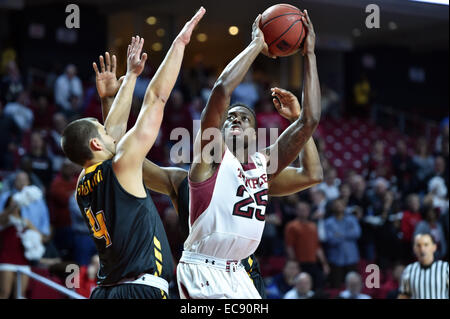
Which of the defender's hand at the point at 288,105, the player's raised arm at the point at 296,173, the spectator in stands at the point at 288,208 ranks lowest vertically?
the spectator in stands at the point at 288,208

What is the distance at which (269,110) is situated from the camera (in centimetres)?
1306

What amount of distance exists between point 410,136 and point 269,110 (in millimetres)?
6839

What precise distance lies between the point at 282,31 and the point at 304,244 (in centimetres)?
570

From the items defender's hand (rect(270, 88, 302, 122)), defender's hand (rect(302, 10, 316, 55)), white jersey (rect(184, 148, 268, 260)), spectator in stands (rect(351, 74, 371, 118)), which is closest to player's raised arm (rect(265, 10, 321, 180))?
defender's hand (rect(302, 10, 316, 55))

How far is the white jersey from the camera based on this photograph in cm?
379

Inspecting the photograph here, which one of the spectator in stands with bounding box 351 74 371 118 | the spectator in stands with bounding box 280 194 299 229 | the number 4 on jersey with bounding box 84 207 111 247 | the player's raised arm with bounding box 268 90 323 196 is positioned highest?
the spectator in stands with bounding box 351 74 371 118

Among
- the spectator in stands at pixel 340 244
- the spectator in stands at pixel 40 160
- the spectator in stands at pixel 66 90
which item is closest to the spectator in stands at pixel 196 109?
the spectator in stands at pixel 66 90

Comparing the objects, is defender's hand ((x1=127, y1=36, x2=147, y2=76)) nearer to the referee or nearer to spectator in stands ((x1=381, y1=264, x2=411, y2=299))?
the referee

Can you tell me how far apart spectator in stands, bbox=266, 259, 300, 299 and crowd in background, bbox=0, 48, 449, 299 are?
14mm

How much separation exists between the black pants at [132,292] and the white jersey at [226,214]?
43 centimetres

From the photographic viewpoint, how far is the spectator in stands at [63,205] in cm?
908

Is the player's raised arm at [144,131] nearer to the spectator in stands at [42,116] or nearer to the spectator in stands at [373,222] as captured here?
the spectator in stands at [373,222]
